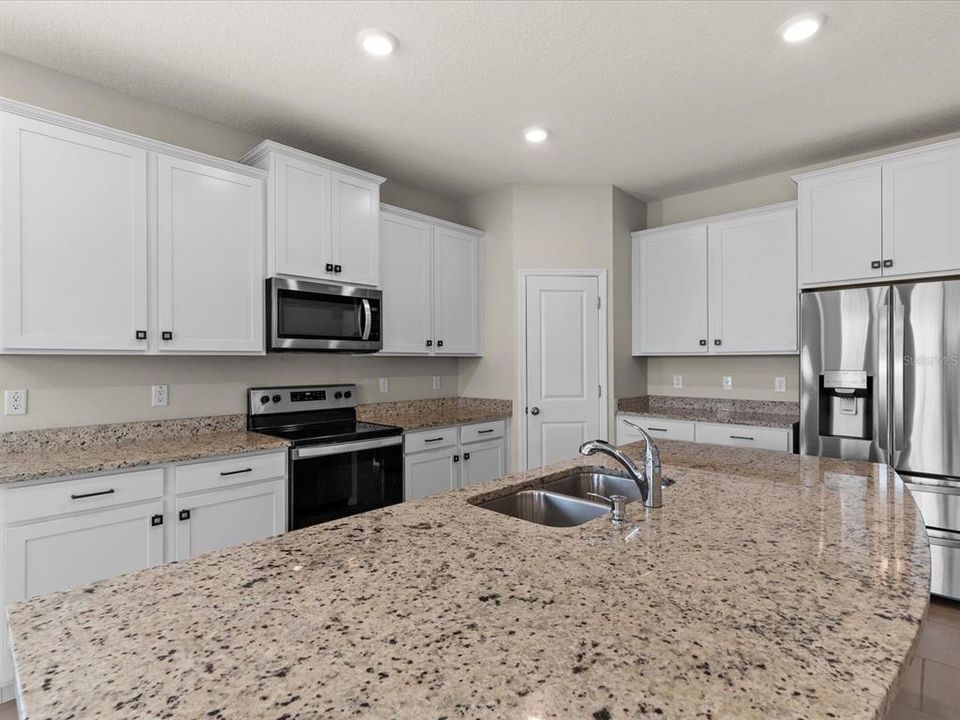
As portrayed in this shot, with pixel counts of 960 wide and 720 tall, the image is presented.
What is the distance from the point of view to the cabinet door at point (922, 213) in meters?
2.90

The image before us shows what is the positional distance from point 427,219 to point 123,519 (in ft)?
8.81

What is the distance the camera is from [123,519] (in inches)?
86.4

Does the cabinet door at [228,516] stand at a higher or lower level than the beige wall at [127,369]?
lower

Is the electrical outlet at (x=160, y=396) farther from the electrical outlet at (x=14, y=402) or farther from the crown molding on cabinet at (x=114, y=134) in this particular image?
the crown molding on cabinet at (x=114, y=134)

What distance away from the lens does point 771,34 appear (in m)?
2.24

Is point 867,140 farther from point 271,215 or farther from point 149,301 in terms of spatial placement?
point 149,301

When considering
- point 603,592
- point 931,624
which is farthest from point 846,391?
point 603,592

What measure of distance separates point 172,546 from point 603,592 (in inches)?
84.8

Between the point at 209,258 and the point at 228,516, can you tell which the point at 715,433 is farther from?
the point at 209,258

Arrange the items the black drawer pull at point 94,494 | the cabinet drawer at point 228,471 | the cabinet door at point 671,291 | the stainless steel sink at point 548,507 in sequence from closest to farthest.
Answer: the stainless steel sink at point 548,507 → the black drawer pull at point 94,494 → the cabinet drawer at point 228,471 → the cabinet door at point 671,291

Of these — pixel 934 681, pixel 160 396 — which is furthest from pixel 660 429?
pixel 160 396

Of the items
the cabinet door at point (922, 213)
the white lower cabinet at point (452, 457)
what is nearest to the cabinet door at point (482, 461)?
the white lower cabinet at point (452, 457)

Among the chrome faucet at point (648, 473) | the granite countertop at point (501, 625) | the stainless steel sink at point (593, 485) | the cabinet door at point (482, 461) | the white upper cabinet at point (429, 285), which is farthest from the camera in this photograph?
the cabinet door at point (482, 461)

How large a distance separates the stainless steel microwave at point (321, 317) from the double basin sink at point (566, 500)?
1830 millimetres
